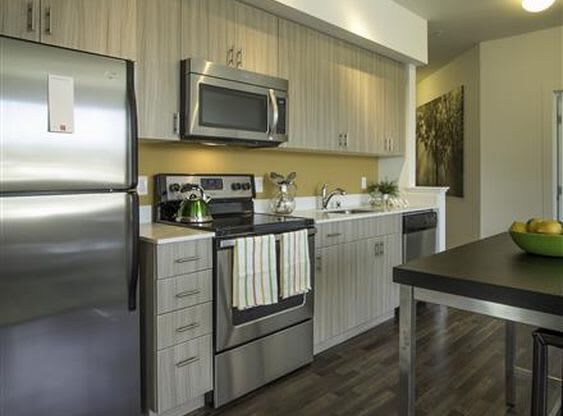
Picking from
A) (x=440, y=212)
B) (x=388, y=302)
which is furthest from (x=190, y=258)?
(x=440, y=212)

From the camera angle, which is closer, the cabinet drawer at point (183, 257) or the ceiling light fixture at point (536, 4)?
the cabinet drawer at point (183, 257)

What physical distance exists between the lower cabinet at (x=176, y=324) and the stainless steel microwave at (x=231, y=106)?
29.3 inches

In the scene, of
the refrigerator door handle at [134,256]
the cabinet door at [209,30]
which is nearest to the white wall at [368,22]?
the cabinet door at [209,30]

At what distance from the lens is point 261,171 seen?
3.30m

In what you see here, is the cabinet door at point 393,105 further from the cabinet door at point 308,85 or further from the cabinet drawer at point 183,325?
the cabinet drawer at point 183,325

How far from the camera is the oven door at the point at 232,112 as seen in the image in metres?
2.42

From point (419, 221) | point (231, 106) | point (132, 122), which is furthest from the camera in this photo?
point (419, 221)

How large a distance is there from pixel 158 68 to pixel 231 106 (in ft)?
1.57

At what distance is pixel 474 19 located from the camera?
4121 millimetres

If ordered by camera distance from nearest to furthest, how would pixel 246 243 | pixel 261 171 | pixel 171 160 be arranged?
1. pixel 246 243
2. pixel 171 160
3. pixel 261 171

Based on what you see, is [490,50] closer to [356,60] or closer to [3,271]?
[356,60]

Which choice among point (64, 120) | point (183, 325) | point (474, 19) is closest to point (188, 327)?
point (183, 325)

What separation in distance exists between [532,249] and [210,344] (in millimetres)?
1490

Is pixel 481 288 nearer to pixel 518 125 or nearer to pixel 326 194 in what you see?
pixel 326 194
